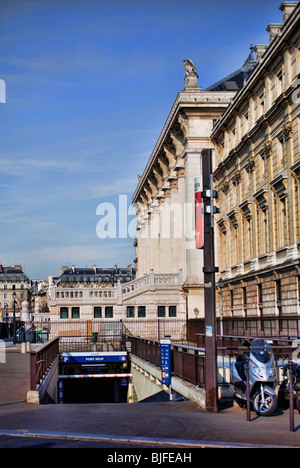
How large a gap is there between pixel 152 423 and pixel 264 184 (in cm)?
2683

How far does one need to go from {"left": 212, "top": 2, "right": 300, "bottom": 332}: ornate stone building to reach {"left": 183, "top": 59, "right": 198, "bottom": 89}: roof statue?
556 centimetres

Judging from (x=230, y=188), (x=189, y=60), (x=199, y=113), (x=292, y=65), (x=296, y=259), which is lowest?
(x=296, y=259)

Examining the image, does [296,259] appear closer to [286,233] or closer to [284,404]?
[286,233]

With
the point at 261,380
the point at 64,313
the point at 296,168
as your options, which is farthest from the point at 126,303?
the point at 261,380

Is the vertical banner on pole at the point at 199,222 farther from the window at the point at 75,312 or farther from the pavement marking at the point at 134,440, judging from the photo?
the window at the point at 75,312

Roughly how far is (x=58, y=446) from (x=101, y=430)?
5.47ft

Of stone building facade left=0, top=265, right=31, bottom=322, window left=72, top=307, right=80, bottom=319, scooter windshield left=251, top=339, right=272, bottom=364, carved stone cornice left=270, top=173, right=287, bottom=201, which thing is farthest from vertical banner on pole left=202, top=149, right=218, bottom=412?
stone building facade left=0, top=265, right=31, bottom=322

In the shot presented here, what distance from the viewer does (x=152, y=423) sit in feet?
39.6

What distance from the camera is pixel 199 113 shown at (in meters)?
51.5

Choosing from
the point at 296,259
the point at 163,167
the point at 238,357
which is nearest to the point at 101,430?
the point at 238,357

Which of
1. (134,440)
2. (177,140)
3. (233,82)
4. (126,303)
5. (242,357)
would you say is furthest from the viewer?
(233,82)

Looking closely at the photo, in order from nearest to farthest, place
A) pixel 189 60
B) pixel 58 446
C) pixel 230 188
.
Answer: pixel 58 446 < pixel 230 188 < pixel 189 60

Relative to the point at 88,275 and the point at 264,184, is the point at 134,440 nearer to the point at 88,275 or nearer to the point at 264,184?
the point at 264,184

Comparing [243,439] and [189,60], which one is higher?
[189,60]
